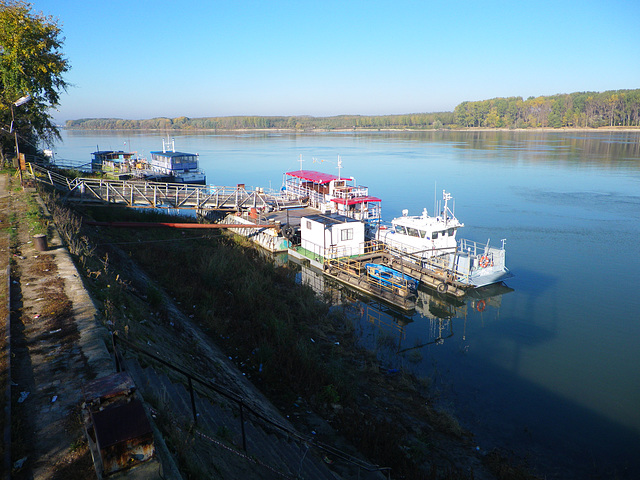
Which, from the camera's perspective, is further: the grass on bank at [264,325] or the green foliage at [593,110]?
the green foliage at [593,110]

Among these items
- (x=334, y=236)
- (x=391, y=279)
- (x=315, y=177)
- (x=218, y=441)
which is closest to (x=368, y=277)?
(x=391, y=279)

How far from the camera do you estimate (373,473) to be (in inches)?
408

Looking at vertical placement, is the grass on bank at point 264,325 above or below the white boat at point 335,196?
below

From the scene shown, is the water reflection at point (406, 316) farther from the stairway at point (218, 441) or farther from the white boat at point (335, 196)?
the stairway at point (218, 441)

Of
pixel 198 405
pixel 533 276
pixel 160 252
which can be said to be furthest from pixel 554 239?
pixel 198 405

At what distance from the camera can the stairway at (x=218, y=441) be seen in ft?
22.3

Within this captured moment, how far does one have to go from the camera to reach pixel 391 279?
85.9 ft

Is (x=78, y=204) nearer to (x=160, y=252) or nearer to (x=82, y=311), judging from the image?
(x=160, y=252)

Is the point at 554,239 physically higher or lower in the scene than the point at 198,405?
lower

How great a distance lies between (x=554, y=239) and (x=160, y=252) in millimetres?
31493

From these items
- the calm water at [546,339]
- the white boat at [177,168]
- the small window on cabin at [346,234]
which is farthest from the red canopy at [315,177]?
the white boat at [177,168]

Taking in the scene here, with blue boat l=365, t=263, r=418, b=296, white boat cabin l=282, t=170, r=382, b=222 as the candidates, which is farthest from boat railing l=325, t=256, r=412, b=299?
white boat cabin l=282, t=170, r=382, b=222

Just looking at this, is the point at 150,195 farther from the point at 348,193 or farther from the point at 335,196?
the point at 348,193

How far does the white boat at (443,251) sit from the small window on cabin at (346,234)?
2.92 metres
